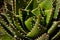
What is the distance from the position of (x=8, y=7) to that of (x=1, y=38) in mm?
232

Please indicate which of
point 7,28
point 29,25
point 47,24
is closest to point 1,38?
point 7,28

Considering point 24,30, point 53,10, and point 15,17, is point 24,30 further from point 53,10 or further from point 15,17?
point 53,10

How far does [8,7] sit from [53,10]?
34cm

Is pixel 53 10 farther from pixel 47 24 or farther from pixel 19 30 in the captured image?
pixel 19 30

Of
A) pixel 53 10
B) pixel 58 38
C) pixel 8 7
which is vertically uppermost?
pixel 8 7

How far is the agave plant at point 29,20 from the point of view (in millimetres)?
1384

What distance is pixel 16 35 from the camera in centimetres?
140

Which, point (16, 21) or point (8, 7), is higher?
point (8, 7)

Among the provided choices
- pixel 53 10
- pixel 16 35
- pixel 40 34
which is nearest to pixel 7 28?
pixel 16 35

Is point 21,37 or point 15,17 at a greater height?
point 15,17

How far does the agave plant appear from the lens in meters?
1.38

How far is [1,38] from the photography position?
4.58 feet

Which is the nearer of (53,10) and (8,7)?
(53,10)

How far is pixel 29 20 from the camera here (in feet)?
4.52
